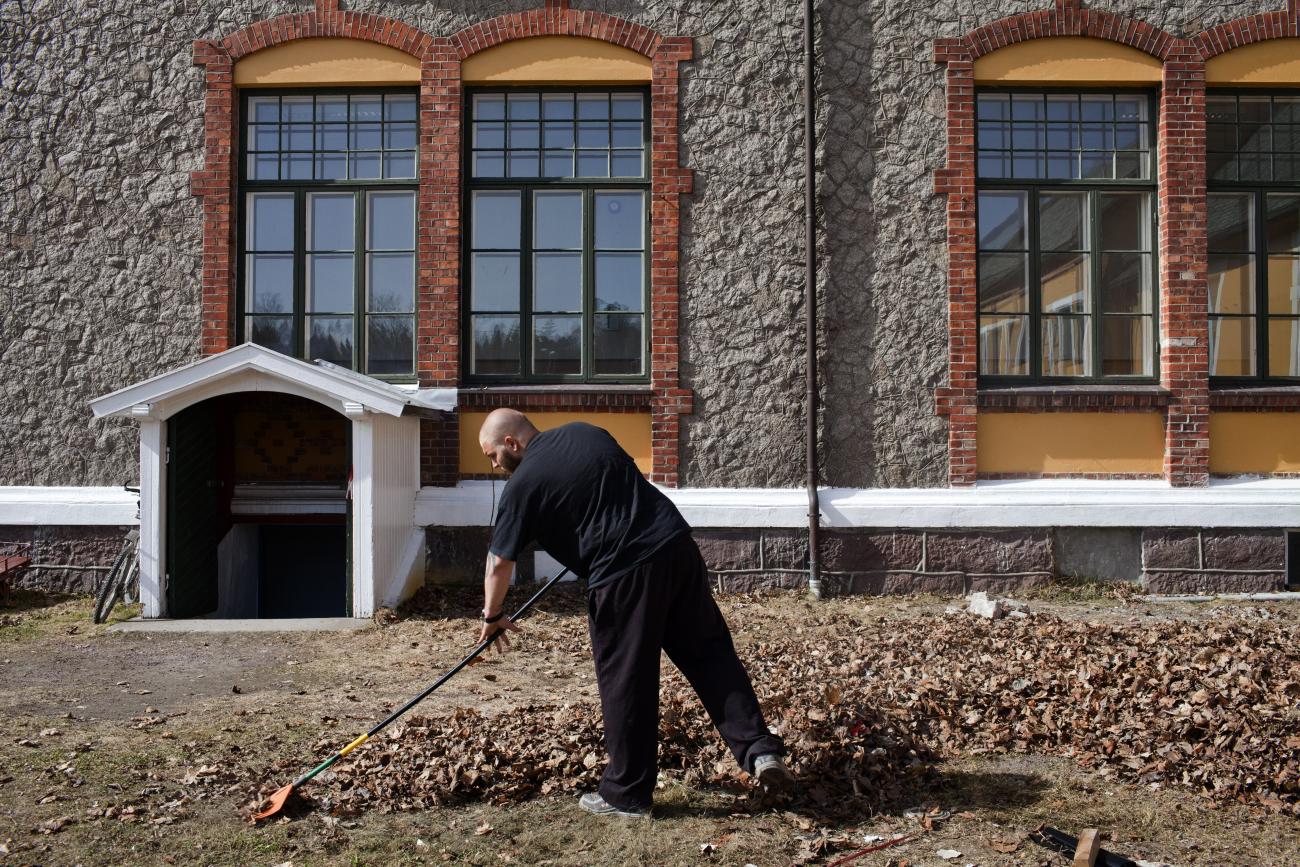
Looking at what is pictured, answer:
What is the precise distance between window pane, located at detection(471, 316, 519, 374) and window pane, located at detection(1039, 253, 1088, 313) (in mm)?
4960

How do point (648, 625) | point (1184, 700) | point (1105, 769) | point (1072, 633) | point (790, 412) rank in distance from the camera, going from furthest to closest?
point (790, 412), point (1072, 633), point (1184, 700), point (1105, 769), point (648, 625)

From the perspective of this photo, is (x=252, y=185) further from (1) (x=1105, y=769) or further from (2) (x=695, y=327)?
(1) (x=1105, y=769)

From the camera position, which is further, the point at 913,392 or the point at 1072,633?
the point at 913,392

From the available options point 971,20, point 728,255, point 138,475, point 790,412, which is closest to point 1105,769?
point 790,412

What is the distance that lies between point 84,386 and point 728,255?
6.01 meters

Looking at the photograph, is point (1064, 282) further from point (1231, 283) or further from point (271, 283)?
point (271, 283)

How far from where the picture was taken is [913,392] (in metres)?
9.96

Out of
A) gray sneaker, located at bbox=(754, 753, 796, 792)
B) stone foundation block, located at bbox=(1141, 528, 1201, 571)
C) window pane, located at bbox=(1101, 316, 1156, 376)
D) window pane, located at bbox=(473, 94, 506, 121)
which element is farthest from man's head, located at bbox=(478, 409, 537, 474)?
window pane, located at bbox=(1101, 316, 1156, 376)

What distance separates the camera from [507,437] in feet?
15.5

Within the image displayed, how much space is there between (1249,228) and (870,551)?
4.78 meters

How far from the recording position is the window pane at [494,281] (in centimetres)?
1030

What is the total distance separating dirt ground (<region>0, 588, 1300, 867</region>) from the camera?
13.9 ft

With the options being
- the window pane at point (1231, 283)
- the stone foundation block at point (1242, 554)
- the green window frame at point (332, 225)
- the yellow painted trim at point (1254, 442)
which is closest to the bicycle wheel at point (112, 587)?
the green window frame at point (332, 225)

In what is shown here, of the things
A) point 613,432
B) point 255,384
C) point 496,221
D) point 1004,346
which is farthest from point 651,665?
point 1004,346
